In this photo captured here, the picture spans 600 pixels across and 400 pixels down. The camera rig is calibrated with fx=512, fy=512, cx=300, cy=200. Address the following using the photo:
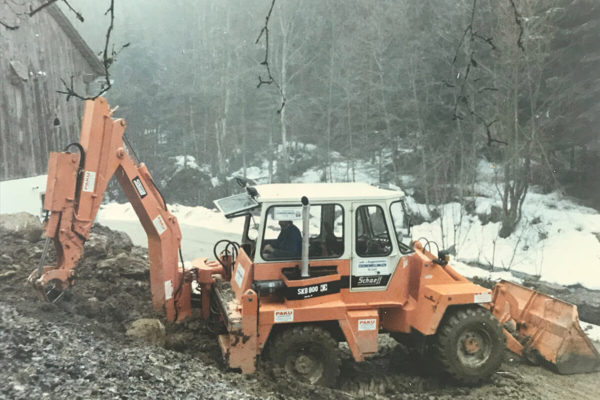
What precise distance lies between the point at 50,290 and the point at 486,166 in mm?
22488

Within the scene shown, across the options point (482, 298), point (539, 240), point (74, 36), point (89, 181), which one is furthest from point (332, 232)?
point (539, 240)

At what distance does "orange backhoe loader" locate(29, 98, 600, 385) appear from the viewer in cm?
608

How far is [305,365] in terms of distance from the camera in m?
6.13

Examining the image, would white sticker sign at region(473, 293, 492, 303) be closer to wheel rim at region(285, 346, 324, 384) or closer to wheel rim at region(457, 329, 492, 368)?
wheel rim at region(457, 329, 492, 368)

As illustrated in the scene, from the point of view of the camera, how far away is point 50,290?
20.1 ft

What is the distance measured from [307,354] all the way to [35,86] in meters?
11.3

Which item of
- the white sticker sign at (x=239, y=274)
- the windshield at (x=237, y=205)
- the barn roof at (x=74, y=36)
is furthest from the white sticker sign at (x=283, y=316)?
the barn roof at (x=74, y=36)

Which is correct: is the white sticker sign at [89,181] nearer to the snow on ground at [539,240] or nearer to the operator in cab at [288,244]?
the operator in cab at [288,244]

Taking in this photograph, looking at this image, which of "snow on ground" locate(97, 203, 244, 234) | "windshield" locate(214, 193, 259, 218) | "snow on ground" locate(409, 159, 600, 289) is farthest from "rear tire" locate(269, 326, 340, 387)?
"snow on ground" locate(97, 203, 244, 234)

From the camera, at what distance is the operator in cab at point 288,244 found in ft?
20.7

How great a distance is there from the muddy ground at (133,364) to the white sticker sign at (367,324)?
31.4 inches

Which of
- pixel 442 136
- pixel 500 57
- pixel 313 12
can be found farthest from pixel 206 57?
pixel 500 57

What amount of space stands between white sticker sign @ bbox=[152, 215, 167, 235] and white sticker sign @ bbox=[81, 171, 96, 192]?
3.09ft

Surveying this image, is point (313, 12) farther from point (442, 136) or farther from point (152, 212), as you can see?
point (152, 212)
